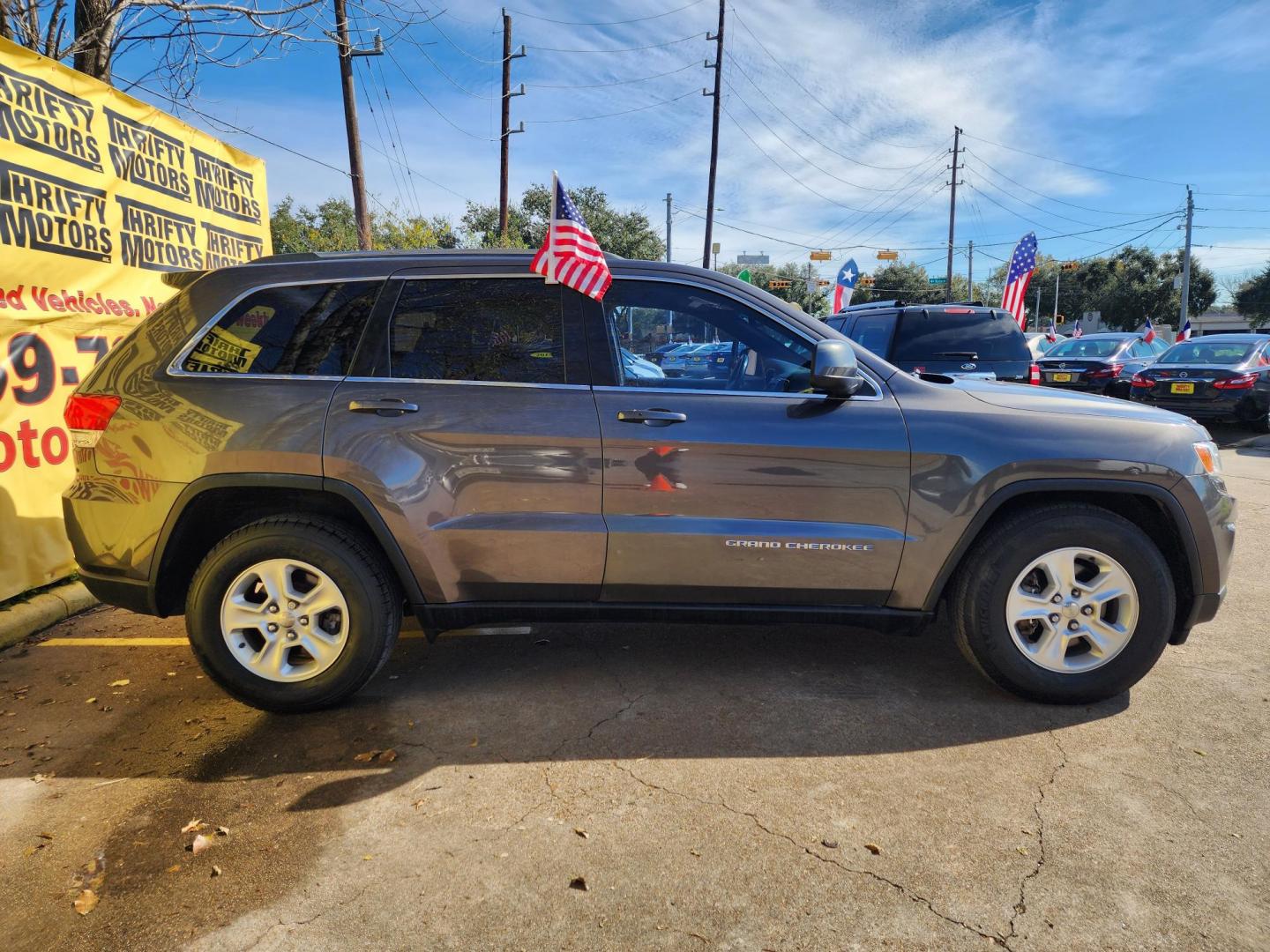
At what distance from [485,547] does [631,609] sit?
68 cm

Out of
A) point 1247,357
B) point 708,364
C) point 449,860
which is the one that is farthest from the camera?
point 1247,357

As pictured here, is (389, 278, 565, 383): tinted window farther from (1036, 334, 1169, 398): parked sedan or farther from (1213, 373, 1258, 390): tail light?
(1213, 373, 1258, 390): tail light

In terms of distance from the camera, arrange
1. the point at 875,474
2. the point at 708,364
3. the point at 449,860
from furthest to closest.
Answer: the point at 708,364 → the point at 875,474 → the point at 449,860

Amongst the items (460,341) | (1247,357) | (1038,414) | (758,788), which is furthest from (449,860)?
(1247,357)

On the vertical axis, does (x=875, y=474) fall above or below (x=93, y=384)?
below

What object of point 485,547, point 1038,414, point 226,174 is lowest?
point 485,547

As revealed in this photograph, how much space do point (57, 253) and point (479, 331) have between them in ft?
10.9

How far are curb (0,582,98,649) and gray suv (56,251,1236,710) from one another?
135 centimetres

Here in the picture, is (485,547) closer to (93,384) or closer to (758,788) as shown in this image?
(758,788)

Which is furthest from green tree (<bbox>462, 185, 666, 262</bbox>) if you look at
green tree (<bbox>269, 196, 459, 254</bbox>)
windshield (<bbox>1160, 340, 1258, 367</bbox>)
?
windshield (<bbox>1160, 340, 1258, 367</bbox>)

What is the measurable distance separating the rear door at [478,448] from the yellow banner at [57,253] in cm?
195

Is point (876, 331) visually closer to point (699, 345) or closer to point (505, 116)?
point (699, 345)

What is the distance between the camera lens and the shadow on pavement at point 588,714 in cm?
296

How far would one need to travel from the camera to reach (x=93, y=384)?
131 inches
